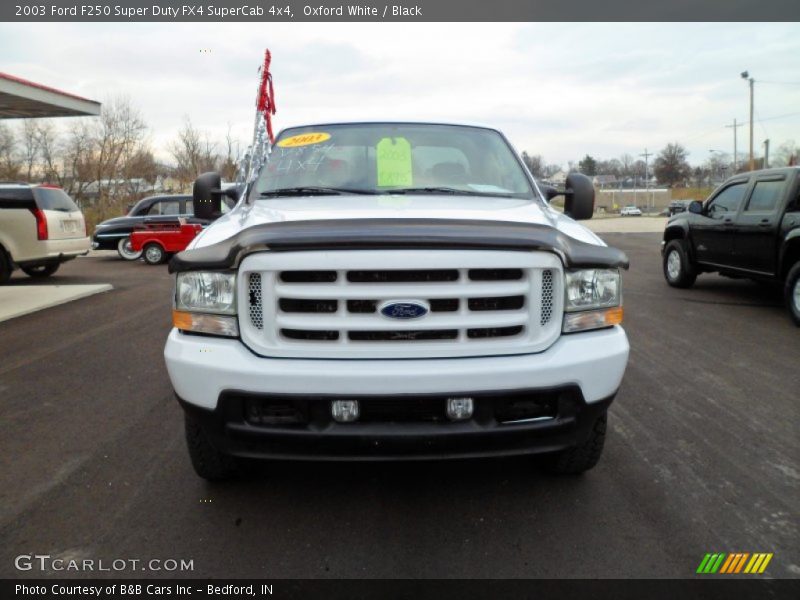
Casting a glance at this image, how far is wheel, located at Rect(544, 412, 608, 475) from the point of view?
2941 mm

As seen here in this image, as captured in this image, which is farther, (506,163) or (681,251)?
(681,251)

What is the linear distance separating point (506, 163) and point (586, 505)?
218cm

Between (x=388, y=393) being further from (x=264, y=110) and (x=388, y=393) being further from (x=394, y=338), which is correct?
(x=264, y=110)

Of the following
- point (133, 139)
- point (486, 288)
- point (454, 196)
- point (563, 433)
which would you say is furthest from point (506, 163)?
point (133, 139)

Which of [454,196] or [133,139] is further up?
[133,139]

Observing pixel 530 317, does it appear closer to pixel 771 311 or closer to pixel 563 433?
pixel 563 433

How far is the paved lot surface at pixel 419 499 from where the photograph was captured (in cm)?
251

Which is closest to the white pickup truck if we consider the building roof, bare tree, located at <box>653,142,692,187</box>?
the building roof

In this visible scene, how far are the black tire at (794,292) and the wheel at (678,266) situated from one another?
253 centimetres

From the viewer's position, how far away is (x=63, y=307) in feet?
28.9

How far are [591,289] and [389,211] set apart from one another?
3.14ft

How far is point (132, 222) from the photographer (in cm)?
1611

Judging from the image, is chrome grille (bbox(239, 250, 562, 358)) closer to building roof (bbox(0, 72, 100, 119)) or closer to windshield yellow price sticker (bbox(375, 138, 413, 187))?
windshield yellow price sticker (bbox(375, 138, 413, 187))

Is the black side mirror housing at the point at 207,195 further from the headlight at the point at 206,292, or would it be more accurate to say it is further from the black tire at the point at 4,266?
the black tire at the point at 4,266
